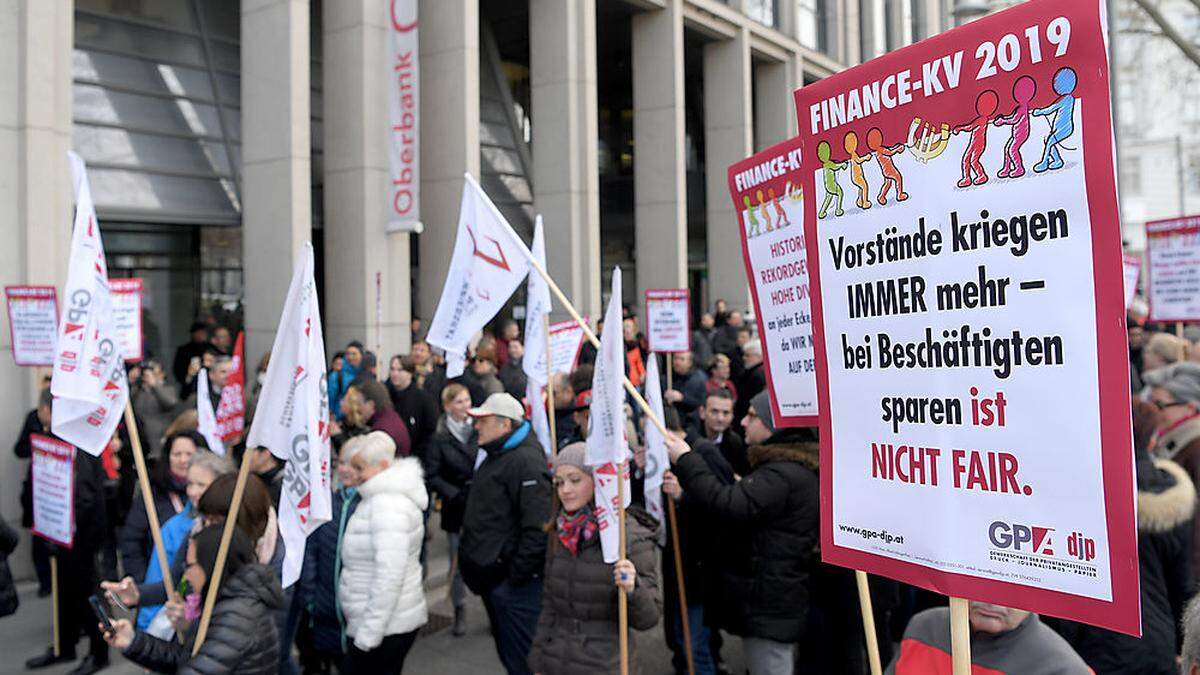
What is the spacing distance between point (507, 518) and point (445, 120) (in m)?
11.1

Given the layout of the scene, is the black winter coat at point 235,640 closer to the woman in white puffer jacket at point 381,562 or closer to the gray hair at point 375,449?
the woman in white puffer jacket at point 381,562

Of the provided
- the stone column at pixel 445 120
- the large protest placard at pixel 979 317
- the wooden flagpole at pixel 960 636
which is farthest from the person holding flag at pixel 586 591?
the stone column at pixel 445 120

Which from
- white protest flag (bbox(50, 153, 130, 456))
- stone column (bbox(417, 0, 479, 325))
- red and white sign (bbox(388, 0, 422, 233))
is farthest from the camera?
stone column (bbox(417, 0, 479, 325))

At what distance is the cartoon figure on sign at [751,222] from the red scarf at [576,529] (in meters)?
1.59

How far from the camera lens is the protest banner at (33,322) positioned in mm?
8492

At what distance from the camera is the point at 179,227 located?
15.6 meters

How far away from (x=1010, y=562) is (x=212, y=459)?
389 centimetres

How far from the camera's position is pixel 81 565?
6781 mm

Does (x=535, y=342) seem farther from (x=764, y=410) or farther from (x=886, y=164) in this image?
(x=886, y=164)

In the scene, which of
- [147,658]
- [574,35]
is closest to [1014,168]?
[147,658]

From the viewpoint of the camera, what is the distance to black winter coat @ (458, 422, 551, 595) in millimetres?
5285

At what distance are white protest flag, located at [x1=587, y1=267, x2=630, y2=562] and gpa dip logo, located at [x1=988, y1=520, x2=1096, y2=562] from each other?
2473 mm

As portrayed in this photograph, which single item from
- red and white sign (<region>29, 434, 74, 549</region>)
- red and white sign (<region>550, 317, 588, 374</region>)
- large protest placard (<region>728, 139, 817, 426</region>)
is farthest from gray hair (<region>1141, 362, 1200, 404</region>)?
red and white sign (<region>29, 434, 74, 549</region>)

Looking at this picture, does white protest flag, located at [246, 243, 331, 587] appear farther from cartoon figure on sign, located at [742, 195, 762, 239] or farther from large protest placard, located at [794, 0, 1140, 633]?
large protest placard, located at [794, 0, 1140, 633]
